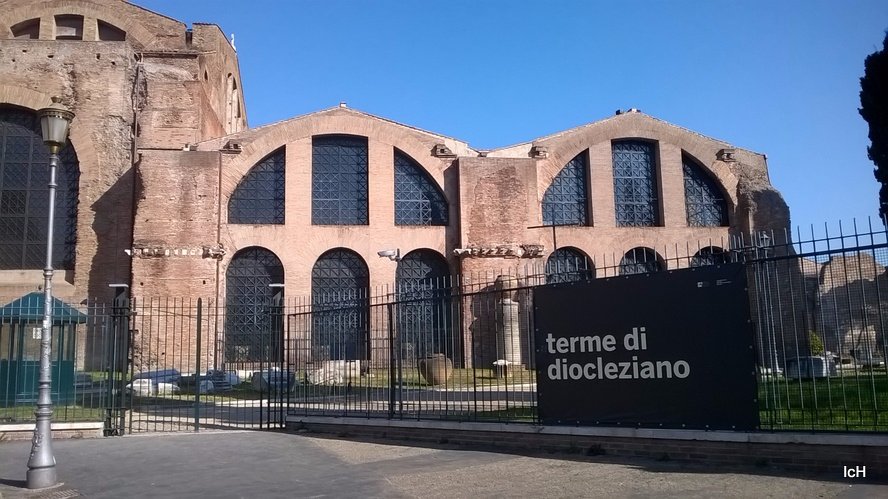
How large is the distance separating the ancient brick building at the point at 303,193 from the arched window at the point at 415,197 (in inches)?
2.2

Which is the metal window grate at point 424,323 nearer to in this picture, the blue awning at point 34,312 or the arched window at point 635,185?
the blue awning at point 34,312

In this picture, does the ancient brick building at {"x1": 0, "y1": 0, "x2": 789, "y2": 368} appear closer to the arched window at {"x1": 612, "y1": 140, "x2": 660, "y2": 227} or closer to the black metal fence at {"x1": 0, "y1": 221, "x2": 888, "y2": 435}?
the arched window at {"x1": 612, "y1": 140, "x2": 660, "y2": 227}

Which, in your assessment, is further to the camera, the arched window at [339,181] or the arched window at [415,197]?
the arched window at [415,197]

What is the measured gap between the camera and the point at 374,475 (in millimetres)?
7500

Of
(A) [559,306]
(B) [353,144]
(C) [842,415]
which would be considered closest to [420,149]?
(B) [353,144]

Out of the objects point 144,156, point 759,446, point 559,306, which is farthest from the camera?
point 144,156

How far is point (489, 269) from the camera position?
25672mm

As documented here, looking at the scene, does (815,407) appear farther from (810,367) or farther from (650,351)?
(650,351)

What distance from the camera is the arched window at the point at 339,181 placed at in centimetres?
2639

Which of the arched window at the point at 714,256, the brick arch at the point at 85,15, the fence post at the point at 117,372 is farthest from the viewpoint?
the brick arch at the point at 85,15

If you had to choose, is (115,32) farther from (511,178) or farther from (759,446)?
(759,446)

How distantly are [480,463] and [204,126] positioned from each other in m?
24.2

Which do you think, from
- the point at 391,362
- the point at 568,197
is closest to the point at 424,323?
the point at 391,362

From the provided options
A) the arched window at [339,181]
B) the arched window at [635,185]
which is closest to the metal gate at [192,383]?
the arched window at [339,181]
